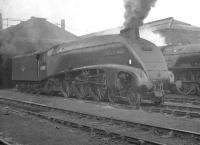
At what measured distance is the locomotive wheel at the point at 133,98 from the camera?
12116 mm

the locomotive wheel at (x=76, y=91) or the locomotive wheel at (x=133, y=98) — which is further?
the locomotive wheel at (x=76, y=91)

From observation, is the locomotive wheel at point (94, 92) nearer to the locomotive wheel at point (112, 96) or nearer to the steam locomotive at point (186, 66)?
the locomotive wheel at point (112, 96)

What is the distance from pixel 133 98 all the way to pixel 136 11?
3831 mm

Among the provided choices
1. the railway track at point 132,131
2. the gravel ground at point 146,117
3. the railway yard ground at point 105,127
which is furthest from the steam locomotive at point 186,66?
the railway track at point 132,131

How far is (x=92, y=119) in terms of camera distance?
9.57m

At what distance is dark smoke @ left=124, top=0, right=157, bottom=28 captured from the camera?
13453 mm

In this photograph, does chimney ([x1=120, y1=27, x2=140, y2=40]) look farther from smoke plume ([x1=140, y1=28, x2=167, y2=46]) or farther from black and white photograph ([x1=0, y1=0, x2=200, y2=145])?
smoke plume ([x1=140, y1=28, x2=167, y2=46])

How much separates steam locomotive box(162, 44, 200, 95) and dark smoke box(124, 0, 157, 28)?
519 centimetres

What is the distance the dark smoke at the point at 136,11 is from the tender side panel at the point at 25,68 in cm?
761

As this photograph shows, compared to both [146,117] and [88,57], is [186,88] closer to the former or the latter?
[88,57]

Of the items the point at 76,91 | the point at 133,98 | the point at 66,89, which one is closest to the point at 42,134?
the point at 133,98

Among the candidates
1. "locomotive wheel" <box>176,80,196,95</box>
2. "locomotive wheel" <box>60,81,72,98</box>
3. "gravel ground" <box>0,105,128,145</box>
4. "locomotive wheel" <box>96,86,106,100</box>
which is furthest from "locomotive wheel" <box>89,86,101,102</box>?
"locomotive wheel" <box>176,80,196,95</box>

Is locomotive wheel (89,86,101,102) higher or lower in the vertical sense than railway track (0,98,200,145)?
higher

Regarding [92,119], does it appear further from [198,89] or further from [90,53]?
[198,89]
